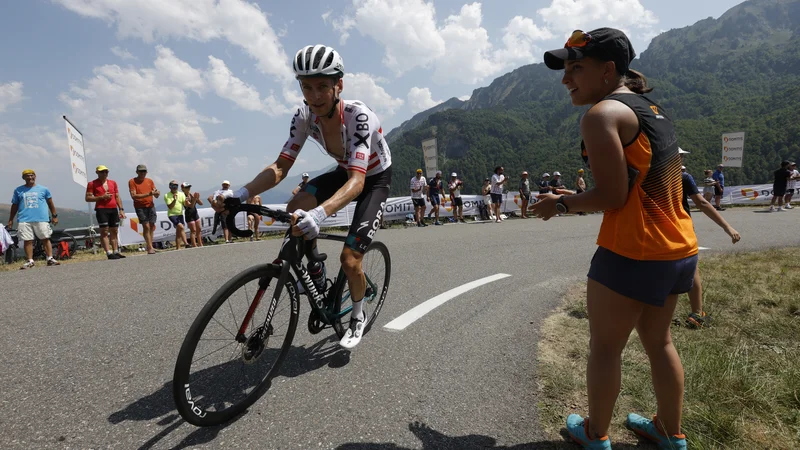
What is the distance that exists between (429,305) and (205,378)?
2485mm

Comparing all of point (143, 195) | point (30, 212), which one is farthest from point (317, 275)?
point (30, 212)

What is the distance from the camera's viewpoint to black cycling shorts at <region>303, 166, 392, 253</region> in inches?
119

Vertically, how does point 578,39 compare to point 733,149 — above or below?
below

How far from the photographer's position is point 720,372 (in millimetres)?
2547

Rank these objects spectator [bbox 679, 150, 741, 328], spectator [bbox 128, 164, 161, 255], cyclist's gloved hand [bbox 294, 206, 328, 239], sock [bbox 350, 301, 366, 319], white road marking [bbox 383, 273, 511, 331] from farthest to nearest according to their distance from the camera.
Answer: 1. spectator [bbox 128, 164, 161, 255]
2. white road marking [bbox 383, 273, 511, 331]
3. spectator [bbox 679, 150, 741, 328]
4. sock [bbox 350, 301, 366, 319]
5. cyclist's gloved hand [bbox 294, 206, 328, 239]

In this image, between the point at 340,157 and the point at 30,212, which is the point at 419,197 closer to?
the point at 30,212

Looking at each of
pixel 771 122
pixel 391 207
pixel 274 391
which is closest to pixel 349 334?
pixel 274 391

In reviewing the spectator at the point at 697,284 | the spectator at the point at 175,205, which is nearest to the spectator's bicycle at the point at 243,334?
the spectator at the point at 697,284

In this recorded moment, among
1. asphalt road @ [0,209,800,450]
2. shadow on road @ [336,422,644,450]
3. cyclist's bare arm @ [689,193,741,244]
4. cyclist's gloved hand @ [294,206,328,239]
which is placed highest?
cyclist's gloved hand @ [294,206,328,239]

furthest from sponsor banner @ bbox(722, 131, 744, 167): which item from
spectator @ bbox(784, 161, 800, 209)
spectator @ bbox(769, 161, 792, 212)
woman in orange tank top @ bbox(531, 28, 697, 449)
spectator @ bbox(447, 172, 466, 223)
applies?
woman in orange tank top @ bbox(531, 28, 697, 449)

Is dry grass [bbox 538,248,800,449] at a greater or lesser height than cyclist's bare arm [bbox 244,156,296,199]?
lesser

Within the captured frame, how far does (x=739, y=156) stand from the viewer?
22.6 meters

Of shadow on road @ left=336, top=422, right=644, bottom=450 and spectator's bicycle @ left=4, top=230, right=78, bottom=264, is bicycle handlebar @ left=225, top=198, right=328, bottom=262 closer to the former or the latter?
shadow on road @ left=336, top=422, right=644, bottom=450

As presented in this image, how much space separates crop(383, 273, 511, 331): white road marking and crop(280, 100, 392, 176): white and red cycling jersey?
1521mm
